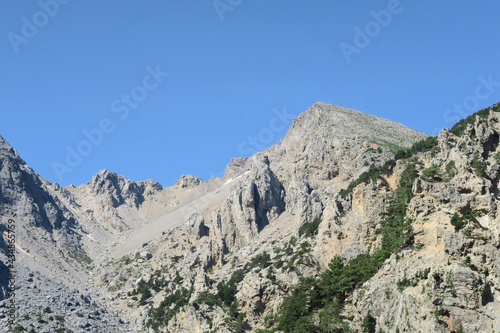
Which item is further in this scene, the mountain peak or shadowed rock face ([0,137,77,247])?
the mountain peak

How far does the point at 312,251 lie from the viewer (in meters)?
83.1

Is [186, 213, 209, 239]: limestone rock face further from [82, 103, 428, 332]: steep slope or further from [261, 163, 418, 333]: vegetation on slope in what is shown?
[261, 163, 418, 333]: vegetation on slope

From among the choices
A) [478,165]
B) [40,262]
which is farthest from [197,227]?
[478,165]

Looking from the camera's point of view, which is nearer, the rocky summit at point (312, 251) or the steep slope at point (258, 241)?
the rocky summit at point (312, 251)

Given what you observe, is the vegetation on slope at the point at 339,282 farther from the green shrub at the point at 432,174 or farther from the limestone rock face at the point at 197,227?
the limestone rock face at the point at 197,227

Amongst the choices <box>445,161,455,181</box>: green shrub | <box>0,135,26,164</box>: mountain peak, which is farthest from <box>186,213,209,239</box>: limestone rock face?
<box>445,161,455,181</box>: green shrub

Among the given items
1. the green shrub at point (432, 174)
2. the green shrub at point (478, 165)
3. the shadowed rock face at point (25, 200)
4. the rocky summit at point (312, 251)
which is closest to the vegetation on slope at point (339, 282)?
the rocky summit at point (312, 251)

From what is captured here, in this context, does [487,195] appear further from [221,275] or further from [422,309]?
[221,275]

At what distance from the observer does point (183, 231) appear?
16138 cm

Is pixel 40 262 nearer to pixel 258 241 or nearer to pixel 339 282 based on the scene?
pixel 258 241

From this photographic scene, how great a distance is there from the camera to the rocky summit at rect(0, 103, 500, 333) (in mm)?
44406

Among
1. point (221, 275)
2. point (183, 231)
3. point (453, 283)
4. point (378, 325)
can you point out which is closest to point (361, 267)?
point (378, 325)

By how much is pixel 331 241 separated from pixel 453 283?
38.0 meters

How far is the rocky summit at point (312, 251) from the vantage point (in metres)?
44.4
